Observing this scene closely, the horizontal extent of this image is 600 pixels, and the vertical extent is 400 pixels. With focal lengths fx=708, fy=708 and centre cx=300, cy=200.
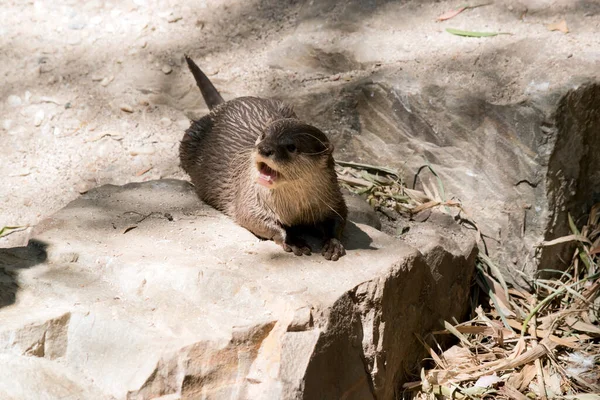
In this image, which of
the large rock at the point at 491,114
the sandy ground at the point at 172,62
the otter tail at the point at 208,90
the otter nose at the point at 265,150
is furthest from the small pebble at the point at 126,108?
the otter nose at the point at 265,150

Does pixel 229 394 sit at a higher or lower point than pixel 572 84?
lower

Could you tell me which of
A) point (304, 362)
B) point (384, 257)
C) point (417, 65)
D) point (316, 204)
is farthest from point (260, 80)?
point (304, 362)

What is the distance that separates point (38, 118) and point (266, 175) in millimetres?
2109

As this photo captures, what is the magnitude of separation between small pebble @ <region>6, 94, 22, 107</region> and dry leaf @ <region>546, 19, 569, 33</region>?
3.03 metres

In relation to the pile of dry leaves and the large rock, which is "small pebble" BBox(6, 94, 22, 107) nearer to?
the large rock

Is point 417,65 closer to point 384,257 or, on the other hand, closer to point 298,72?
point 298,72

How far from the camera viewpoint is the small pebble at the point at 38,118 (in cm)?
409

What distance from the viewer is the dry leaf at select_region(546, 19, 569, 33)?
3.66m

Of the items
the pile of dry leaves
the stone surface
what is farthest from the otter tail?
the pile of dry leaves

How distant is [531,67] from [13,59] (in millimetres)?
3104

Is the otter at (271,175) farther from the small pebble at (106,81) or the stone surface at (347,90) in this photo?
the small pebble at (106,81)

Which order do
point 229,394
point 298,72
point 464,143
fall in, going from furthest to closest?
point 298,72 → point 464,143 → point 229,394

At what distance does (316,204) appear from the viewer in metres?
2.80

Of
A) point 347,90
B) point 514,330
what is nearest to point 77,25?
point 347,90
